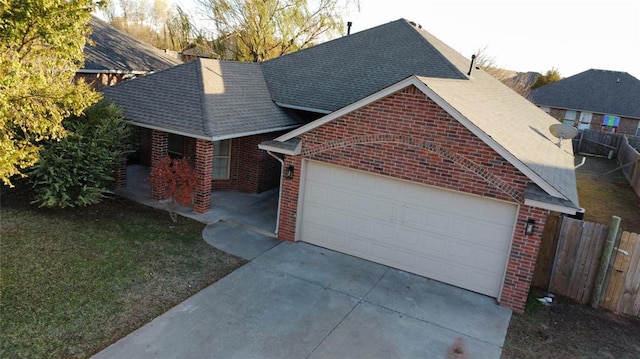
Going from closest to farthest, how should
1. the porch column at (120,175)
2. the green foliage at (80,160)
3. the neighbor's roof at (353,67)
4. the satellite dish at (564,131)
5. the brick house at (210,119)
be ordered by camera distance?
the green foliage at (80,160) < the brick house at (210,119) < the satellite dish at (564,131) < the porch column at (120,175) < the neighbor's roof at (353,67)

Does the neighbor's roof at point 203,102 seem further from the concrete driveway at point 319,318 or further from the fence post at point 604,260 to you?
the fence post at point 604,260

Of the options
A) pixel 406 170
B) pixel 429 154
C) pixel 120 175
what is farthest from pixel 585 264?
pixel 120 175

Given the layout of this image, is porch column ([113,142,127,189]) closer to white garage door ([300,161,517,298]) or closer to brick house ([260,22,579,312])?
brick house ([260,22,579,312])

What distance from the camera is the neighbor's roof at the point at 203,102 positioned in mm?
11477

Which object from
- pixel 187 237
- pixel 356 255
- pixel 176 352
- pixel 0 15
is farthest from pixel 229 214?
pixel 0 15

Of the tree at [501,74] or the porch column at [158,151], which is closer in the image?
the porch column at [158,151]

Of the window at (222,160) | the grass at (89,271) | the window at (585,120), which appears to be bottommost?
the grass at (89,271)

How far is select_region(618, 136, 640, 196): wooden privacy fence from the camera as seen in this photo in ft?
68.5

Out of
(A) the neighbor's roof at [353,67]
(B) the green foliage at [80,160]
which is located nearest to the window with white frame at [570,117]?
(A) the neighbor's roof at [353,67]

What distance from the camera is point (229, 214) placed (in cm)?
1205

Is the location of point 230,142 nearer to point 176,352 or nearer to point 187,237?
point 187,237

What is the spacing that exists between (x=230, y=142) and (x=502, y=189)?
8.55m

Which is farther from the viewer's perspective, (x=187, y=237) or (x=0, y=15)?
(x=187, y=237)

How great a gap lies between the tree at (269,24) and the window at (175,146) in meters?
13.5
